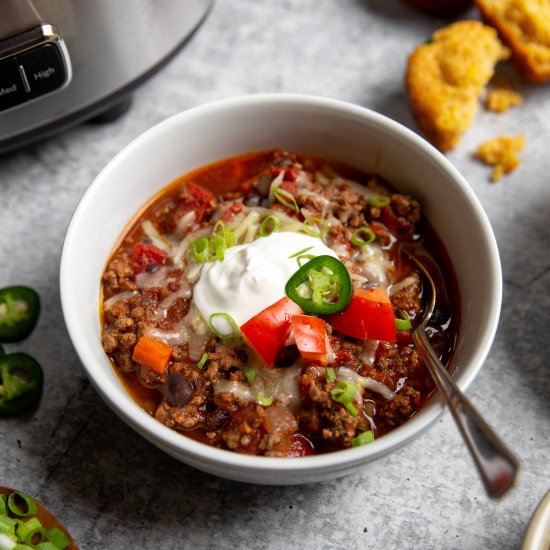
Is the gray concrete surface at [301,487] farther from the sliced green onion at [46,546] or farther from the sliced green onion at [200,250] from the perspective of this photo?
the sliced green onion at [200,250]

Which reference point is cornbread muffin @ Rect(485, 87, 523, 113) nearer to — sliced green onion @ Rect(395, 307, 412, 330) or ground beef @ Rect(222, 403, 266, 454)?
sliced green onion @ Rect(395, 307, 412, 330)

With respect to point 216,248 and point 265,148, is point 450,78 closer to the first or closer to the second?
point 265,148

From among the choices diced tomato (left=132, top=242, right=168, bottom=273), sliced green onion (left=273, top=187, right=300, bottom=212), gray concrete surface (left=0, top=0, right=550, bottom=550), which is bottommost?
gray concrete surface (left=0, top=0, right=550, bottom=550)

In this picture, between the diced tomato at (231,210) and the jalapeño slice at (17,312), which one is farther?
the jalapeño slice at (17,312)

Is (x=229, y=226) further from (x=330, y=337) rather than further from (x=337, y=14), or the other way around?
(x=337, y=14)

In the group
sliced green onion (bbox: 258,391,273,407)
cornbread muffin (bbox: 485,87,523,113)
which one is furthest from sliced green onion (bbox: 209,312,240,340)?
cornbread muffin (bbox: 485,87,523,113)

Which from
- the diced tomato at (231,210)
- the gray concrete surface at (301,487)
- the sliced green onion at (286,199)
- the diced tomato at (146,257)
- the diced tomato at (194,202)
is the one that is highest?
the sliced green onion at (286,199)

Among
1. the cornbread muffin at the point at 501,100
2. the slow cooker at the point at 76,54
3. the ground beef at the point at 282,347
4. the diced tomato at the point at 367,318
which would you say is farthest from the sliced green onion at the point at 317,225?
the cornbread muffin at the point at 501,100
